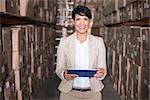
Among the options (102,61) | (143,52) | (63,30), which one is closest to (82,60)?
(102,61)

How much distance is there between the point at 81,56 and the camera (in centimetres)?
314

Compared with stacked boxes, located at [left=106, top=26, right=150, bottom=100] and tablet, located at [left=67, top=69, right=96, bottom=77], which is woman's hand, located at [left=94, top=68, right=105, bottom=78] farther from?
stacked boxes, located at [left=106, top=26, right=150, bottom=100]

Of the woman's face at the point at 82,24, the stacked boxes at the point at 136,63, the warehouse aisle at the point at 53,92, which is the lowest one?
the warehouse aisle at the point at 53,92

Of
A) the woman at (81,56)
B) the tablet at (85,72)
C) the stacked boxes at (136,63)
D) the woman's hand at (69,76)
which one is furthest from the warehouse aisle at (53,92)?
the tablet at (85,72)

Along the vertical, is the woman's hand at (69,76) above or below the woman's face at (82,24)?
below

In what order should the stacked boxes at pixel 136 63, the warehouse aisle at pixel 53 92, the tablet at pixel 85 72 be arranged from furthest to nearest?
1. the warehouse aisle at pixel 53 92
2. the stacked boxes at pixel 136 63
3. the tablet at pixel 85 72

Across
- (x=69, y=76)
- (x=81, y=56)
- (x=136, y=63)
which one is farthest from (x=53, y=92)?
(x=69, y=76)

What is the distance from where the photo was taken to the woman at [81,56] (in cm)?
311

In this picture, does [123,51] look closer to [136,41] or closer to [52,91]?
[136,41]

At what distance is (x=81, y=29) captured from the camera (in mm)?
3090

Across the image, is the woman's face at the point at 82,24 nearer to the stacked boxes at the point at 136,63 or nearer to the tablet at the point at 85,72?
the tablet at the point at 85,72

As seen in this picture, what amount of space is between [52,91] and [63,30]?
528 centimetres

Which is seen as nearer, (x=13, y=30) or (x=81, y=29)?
(x=81, y=29)

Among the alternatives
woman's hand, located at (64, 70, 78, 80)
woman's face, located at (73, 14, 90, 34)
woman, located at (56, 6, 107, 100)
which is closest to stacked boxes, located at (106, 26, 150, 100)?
woman, located at (56, 6, 107, 100)
